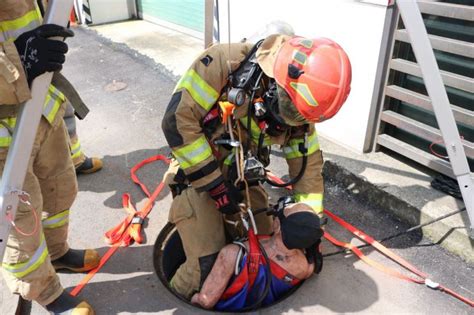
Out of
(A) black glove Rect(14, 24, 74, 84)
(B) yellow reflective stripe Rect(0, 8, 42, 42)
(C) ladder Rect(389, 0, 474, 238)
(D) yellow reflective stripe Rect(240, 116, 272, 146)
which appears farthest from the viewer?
(D) yellow reflective stripe Rect(240, 116, 272, 146)

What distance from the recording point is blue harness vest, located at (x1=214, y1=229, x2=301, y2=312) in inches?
108

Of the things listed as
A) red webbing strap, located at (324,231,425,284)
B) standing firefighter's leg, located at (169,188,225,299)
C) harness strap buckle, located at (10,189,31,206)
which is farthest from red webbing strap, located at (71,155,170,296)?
red webbing strap, located at (324,231,425,284)

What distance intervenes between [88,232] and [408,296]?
7.84ft

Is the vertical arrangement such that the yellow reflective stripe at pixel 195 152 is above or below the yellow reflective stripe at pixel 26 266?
above

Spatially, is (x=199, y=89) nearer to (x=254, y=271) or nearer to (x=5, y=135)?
(x=5, y=135)

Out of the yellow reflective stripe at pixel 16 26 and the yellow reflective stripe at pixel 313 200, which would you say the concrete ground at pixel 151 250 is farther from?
the yellow reflective stripe at pixel 16 26

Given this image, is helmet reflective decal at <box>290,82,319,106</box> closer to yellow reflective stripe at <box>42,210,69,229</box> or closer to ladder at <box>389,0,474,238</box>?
ladder at <box>389,0,474,238</box>

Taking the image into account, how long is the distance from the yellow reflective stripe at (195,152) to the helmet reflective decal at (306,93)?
682 mm

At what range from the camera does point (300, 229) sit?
2512 millimetres

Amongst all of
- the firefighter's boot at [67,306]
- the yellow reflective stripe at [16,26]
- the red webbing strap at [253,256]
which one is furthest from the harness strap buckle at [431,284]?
the yellow reflective stripe at [16,26]

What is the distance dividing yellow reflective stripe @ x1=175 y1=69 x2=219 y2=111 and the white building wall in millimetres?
1783

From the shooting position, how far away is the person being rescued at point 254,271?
273cm

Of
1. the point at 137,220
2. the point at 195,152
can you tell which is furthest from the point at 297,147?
the point at 137,220

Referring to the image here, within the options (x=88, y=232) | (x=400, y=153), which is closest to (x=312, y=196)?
(x=400, y=153)
